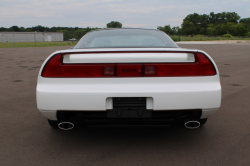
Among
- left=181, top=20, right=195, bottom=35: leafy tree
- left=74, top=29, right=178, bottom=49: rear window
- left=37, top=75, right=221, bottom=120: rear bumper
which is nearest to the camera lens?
left=37, top=75, right=221, bottom=120: rear bumper

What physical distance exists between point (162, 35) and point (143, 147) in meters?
1.79

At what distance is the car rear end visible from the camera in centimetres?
231

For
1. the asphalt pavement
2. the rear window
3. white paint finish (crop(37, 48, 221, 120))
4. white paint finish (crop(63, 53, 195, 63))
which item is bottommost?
the asphalt pavement

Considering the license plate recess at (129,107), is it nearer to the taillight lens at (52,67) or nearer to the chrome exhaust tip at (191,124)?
the chrome exhaust tip at (191,124)

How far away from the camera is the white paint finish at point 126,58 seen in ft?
7.82

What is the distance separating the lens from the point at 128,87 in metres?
2.32

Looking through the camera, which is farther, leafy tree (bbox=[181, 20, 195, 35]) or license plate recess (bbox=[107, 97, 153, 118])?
leafy tree (bbox=[181, 20, 195, 35])

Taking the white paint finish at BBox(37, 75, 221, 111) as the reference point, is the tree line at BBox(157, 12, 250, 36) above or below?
above

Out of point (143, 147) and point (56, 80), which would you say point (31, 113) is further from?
point (143, 147)

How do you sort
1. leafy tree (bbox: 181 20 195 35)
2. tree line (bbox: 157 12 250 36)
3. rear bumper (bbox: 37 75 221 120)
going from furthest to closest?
1. leafy tree (bbox: 181 20 195 35)
2. tree line (bbox: 157 12 250 36)
3. rear bumper (bbox: 37 75 221 120)

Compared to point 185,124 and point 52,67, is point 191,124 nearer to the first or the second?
point 185,124

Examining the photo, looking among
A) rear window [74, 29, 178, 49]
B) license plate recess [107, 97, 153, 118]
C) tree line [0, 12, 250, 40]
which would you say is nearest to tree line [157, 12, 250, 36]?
tree line [0, 12, 250, 40]

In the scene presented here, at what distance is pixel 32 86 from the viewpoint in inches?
238

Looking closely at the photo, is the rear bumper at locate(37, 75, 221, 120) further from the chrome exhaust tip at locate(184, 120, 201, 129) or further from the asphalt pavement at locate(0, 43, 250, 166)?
the asphalt pavement at locate(0, 43, 250, 166)
